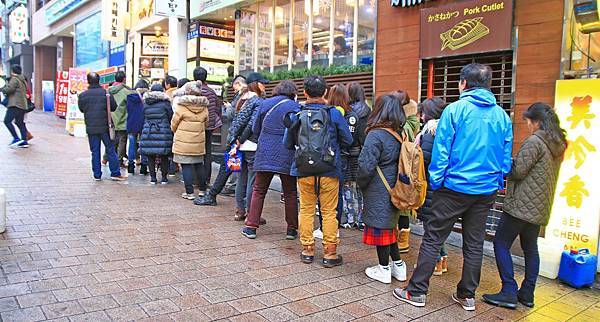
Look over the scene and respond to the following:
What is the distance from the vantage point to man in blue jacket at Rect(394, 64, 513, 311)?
376 centimetres

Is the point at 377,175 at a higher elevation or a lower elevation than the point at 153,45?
lower

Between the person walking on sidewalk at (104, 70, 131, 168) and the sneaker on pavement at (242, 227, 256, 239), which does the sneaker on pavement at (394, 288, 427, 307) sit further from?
the person walking on sidewalk at (104, 70, 131, 168)

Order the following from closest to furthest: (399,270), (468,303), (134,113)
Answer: (468,303) < (399,270) < (134,113)

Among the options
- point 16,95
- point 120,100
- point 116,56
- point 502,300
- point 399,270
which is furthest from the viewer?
point 116,56

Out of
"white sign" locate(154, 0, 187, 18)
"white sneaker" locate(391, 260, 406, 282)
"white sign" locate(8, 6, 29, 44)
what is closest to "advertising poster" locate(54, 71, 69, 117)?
"white sign" locate(154, 0, 187, 18)

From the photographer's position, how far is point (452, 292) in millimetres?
4344

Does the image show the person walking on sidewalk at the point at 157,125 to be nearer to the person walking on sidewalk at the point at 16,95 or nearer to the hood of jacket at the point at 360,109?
the hood of jacket at the point at 360,109

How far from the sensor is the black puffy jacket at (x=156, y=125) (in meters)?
7.99

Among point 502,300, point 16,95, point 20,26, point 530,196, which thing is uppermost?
point 20,26

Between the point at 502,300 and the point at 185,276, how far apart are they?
110 inches

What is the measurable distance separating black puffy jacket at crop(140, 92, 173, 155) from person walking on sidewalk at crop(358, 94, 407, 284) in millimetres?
4756

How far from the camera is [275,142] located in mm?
5359

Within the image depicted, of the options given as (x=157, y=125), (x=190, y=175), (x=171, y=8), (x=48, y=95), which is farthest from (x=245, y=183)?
(x=48, y=95)

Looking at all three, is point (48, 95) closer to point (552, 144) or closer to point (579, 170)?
point (579, 170)
